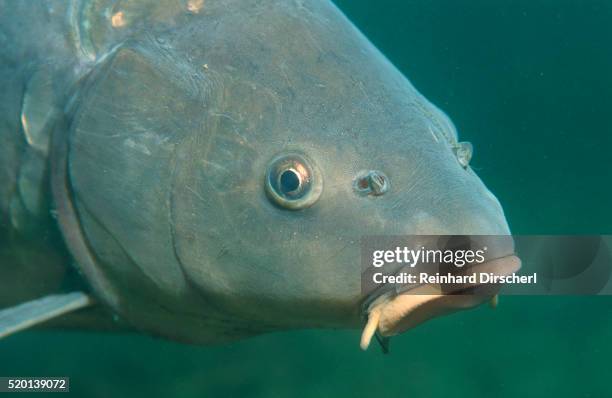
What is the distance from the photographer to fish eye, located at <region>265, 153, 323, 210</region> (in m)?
2.79

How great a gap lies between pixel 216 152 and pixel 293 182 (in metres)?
0.44

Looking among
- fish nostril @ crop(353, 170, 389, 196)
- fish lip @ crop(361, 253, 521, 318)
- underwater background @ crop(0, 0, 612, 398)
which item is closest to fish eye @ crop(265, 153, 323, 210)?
fish nostril @ crop(353, 170, 389, 196)

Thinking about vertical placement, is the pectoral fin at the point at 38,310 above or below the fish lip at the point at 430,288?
below

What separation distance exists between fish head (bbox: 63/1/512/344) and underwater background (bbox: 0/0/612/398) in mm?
2385

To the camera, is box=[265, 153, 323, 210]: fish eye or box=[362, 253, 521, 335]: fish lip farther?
box=[265, 153, 323, 210]: fish eye

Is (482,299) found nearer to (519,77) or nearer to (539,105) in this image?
(539,105)

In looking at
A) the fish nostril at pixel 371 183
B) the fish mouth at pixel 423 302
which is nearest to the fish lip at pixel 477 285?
the fish mouth at pixel 423 302

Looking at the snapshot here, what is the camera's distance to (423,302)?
2453 millimetres

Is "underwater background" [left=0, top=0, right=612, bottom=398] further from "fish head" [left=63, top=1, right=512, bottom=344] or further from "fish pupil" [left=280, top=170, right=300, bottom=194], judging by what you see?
"fish pupil" [left=280, top=170, right=300, bottom=194]

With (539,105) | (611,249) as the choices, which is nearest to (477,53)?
(539,105)

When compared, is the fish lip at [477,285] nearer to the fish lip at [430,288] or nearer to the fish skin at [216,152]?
the fish lip at [430,288]

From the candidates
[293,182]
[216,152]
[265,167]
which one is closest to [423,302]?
[293,182]

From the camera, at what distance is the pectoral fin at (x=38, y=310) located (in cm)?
314

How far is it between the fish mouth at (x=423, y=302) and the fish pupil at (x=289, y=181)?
64 centimetres
